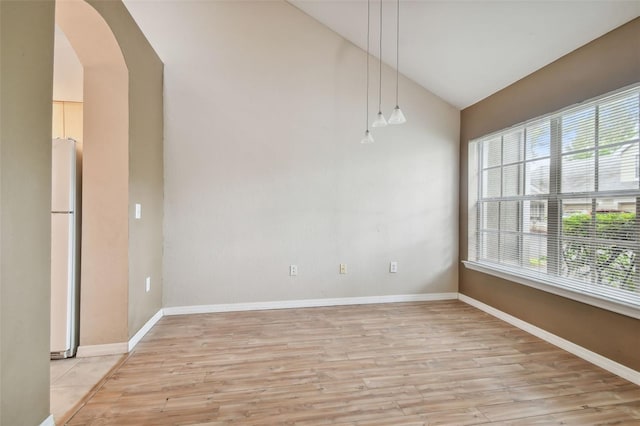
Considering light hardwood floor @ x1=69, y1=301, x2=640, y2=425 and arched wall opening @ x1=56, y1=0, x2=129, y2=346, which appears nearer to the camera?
light hardwood floor @ x1=69, y1=301, x2=640, y2=425

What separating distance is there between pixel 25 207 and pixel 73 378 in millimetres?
1438

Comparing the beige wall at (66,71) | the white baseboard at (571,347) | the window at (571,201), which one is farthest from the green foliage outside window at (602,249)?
the beige wall at (66,71)

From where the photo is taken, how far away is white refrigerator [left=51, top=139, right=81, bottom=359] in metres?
2.30

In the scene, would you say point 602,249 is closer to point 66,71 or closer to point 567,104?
point 567,104

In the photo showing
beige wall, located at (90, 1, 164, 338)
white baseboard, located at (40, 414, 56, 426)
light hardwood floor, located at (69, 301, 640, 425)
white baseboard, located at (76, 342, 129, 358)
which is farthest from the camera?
beige wall, located at (90, 1, 164, 338)

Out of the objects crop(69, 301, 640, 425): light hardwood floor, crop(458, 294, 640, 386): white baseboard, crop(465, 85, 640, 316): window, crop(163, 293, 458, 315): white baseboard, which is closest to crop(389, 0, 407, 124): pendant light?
crop(465, 85, 640, 316): window

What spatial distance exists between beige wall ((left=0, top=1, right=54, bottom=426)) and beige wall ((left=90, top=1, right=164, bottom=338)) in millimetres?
926

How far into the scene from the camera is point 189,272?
342 centimetres

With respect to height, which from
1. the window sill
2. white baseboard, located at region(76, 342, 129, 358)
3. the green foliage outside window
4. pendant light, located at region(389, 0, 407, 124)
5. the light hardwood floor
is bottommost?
the light hardwood floor

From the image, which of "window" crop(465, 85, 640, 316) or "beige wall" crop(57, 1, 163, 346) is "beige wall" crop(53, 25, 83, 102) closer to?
"beige wall" crop(57, 1, 163, 346)

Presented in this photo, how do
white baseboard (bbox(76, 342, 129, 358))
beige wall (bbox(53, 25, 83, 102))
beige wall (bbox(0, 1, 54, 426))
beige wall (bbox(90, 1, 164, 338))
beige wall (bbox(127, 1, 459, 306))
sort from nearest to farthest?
beige wall (bbox(0, 1, 54, 426)) < white baseboard (bbox(76, 342, 129, 358)) < beige wall (bbox(90, 1, 164, 338)) < beige wall (bbox(53, 25, 83, 102)) < beige wall (bbox(127, 1, 459, 306))

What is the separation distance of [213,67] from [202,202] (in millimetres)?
1611

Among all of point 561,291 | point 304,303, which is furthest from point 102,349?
point 561,291

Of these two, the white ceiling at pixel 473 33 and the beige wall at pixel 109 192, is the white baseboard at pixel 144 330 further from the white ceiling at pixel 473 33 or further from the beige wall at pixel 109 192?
the white ceiling at pixel 473 33
